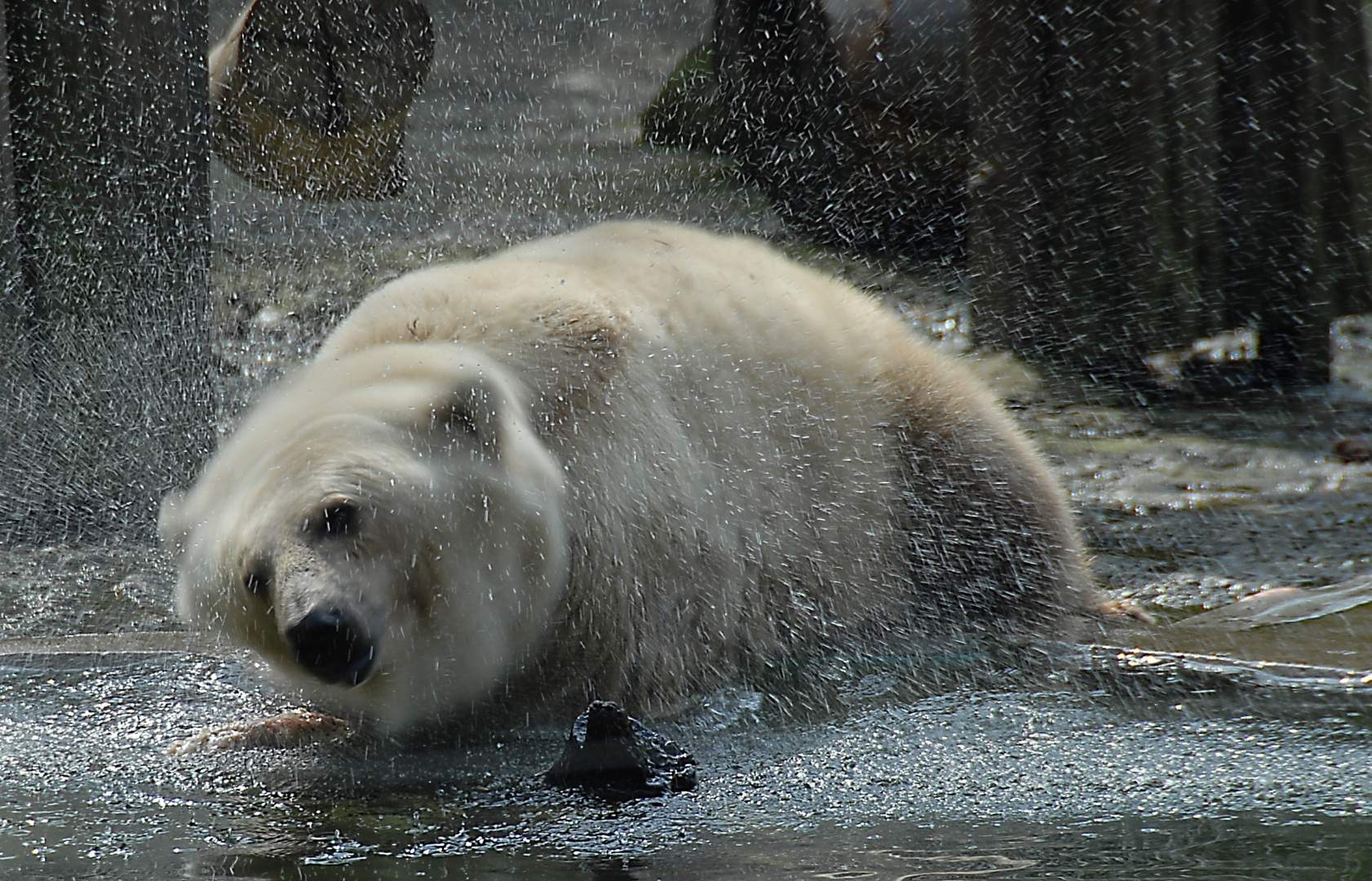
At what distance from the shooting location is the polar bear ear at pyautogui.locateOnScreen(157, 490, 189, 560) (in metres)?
2.74

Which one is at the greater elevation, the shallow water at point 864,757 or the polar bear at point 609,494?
the polar bear at point 609,494

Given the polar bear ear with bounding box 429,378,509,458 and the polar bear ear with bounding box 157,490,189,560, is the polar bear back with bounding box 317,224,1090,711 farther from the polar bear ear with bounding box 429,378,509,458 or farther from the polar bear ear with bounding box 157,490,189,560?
the polar bear ear with bounding box 157,490,189,560

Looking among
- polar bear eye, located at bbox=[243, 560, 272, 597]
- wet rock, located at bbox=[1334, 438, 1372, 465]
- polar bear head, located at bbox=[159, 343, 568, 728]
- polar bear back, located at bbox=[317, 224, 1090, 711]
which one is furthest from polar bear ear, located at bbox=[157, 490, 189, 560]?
wet rock, located at bbox=[1334, 438, 1372, 465]

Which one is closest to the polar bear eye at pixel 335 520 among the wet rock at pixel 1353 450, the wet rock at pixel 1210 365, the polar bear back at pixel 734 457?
the polar bear back at pixel 734 457

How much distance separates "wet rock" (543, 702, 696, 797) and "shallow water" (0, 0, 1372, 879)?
1.8 inches

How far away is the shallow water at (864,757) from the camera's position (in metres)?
2.01

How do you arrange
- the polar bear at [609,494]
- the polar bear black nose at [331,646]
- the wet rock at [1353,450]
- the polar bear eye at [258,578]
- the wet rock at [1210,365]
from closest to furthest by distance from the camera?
the polar bear black nose at [331,646] → the polar bear eye at [258,578] → the polar bear at [609,494] → the wet rock at [1353,450] → the wet rock at [1210,365]

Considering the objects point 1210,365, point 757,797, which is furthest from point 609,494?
point 1210,365

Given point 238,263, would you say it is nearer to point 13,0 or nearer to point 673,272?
point 13,0

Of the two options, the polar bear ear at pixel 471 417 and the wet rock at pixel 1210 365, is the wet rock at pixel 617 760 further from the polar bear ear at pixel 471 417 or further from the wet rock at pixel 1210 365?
the wet rock at pixel 1210 365

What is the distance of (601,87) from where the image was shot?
42.8 ft

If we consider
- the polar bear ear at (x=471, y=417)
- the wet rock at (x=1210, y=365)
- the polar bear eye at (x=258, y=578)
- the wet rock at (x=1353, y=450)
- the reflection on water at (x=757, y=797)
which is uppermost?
the wet rock at (x=1210, y=365)

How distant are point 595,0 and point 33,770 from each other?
1324 cm

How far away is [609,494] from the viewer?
9.85 ft
